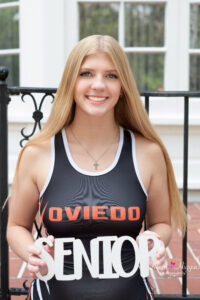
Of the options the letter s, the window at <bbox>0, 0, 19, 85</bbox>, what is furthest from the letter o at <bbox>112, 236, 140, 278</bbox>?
the window at <bbox>0, 0, 19, 85</bbox>

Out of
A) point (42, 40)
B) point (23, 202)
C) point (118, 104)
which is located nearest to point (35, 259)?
point (23, 202)

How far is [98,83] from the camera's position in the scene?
4.74ft

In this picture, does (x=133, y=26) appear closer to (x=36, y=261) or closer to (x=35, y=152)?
(x=35, y=152)

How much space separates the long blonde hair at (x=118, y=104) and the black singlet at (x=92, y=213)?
133 mm

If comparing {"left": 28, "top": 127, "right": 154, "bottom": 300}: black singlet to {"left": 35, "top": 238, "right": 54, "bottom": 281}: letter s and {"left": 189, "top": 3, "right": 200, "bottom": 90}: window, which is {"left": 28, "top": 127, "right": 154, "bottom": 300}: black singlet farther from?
{"left": 189, "top": 3, "right": 200, "bottom": 90}: window

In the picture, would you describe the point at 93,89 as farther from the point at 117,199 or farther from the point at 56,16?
the point at 56,16

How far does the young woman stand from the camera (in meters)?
1.46

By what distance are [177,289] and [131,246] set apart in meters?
1.05

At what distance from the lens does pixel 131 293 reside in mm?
1484

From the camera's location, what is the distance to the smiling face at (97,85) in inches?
57.4

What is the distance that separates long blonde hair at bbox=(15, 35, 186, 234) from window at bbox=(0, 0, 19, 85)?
330 cm

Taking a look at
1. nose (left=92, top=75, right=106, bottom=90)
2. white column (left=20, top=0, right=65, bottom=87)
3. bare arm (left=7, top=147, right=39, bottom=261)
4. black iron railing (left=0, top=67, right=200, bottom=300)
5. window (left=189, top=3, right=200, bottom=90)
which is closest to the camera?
nose (left=92, top=75, right=106, bottom=90)

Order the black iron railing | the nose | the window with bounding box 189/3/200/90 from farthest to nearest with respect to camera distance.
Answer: the window with bounding box 189/3/200/90 → the black iron railing → the nose

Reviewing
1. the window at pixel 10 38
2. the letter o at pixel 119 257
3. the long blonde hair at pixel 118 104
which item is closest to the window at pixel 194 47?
the window at pixel 10 38
